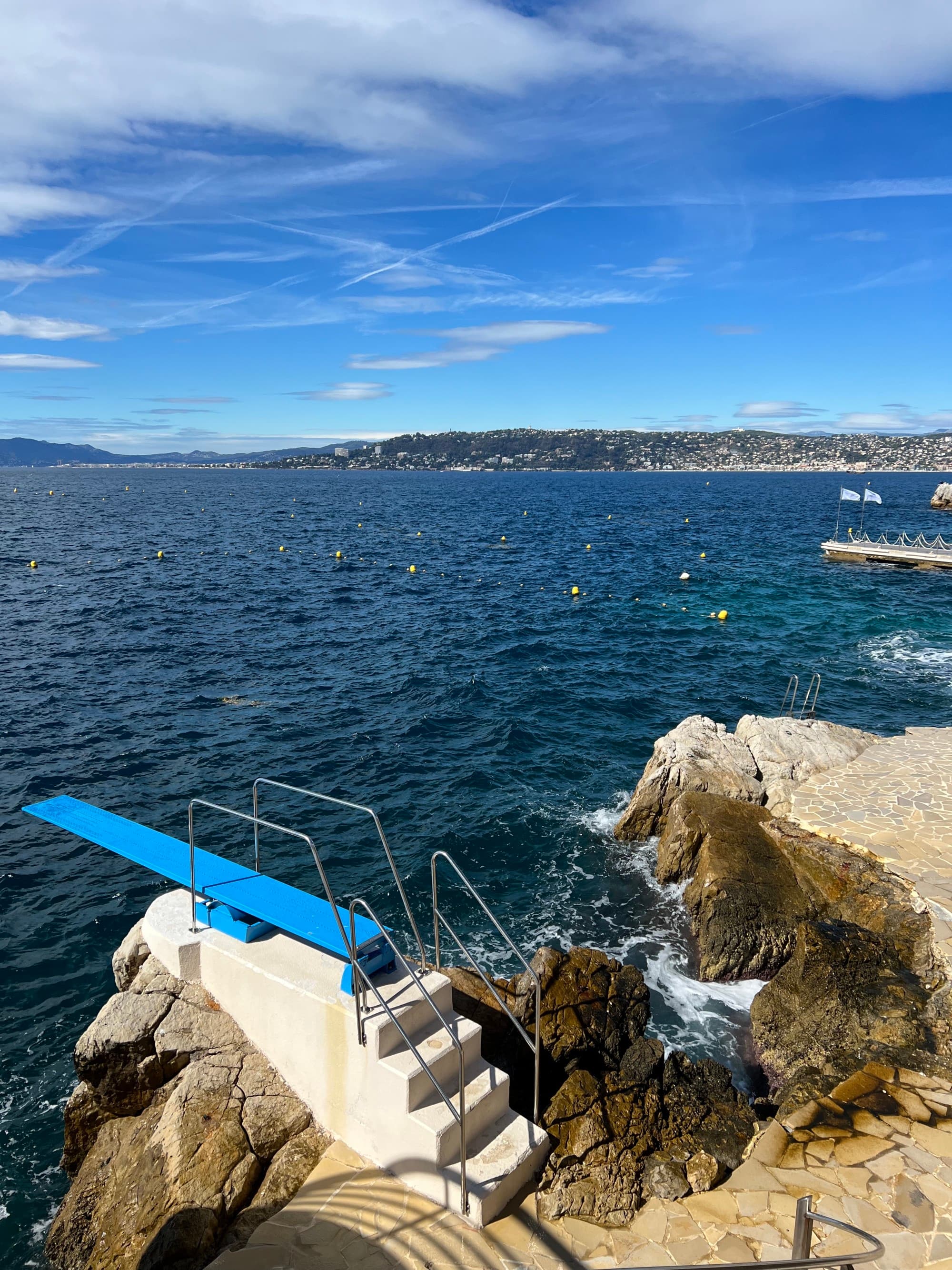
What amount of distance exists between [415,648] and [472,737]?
9248 mm

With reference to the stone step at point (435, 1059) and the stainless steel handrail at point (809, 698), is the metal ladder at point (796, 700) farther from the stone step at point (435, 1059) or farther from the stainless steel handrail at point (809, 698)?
the stone step at point (435, 1059)

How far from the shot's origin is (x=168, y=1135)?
6992 millimetres

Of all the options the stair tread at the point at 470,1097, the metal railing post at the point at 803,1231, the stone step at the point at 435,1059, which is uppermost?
the metal railing post at the point at 803,1231

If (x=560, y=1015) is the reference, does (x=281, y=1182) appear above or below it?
above

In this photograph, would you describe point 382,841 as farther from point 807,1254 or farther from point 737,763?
point 737,763

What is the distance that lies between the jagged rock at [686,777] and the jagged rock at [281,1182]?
9915mm

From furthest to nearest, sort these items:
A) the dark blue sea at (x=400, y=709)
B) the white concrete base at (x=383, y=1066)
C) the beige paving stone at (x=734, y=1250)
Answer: the dark blue sea at (x=400, y=709) → the white concrete base at (x=383, y=1066) → the beige paving stone at (x=734, y=1250)

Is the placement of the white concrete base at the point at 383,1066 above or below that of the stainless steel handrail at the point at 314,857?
below

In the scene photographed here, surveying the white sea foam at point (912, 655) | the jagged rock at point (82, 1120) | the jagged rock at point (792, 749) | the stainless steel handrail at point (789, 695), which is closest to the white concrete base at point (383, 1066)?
the jagged rock at point (82, 1120)

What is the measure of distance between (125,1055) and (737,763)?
466 inches

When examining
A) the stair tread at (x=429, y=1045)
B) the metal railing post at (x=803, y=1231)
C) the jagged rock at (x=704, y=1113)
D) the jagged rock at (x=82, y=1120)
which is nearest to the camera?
the metal railing post at (x=803, y=1231)

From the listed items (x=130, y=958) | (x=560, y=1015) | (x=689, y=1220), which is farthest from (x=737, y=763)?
(x=130, y=958)

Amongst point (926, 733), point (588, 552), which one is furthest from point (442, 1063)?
point (588, 552)

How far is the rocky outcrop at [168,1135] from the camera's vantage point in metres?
6.34
